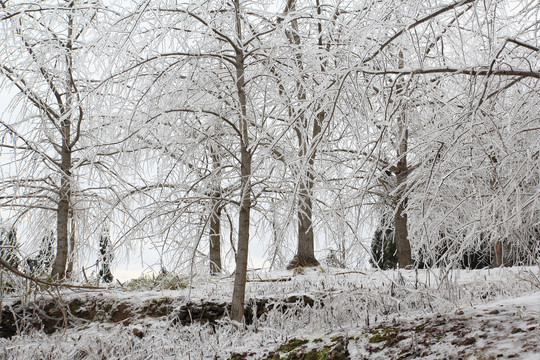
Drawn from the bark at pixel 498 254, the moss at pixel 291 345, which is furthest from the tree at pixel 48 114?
the bark at pixel 498 254

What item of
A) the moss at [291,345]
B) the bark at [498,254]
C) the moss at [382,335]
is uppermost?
the bark at [498,254]

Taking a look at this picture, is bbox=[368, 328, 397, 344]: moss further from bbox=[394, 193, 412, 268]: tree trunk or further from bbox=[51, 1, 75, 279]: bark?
bbox=[394, 193, 412, 268]: tree trunk

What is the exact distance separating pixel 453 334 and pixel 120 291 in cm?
523

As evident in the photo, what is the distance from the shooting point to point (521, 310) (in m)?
3.12

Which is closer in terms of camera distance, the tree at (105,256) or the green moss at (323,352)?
the green moss at (323,352)

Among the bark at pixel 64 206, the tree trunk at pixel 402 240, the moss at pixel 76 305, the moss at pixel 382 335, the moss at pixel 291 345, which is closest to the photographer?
the moss at pixel 382 335

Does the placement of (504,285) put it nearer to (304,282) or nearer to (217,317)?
(304,282)

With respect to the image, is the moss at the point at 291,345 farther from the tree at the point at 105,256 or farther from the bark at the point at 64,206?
the bark at the point at 64,206

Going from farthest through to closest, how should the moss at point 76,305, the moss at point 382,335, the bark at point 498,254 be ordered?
the bark at point 498,254 → the moss at point 76,305 → the moss at point 382,335

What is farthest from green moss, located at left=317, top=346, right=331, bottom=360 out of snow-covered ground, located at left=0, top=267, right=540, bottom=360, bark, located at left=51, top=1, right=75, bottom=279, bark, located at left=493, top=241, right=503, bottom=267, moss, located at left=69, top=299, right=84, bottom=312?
bark, located at left=493, top=241, right=503, bottom=267

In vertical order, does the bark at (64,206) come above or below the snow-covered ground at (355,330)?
above

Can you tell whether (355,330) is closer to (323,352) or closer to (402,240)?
(323,352)

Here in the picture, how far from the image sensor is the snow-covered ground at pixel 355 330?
111 inches

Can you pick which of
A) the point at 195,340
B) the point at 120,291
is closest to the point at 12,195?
the point at 120,291
